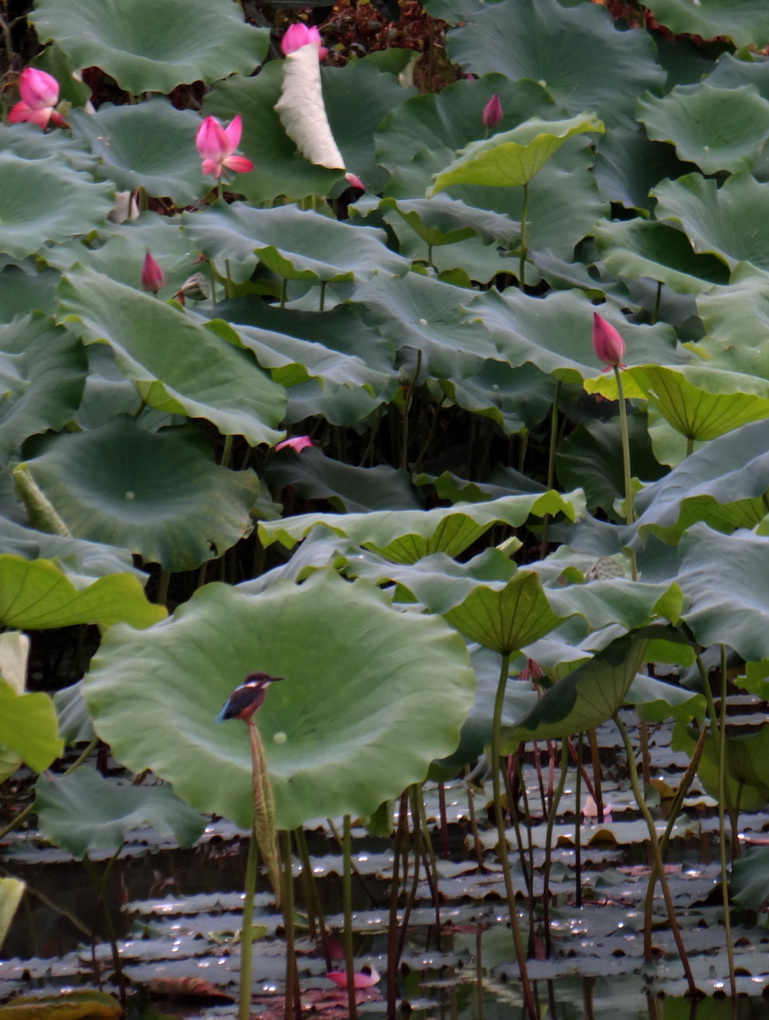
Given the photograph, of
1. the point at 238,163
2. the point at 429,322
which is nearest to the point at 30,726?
the point at 429,322

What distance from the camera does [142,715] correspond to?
1.22m

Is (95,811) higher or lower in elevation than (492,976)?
higher

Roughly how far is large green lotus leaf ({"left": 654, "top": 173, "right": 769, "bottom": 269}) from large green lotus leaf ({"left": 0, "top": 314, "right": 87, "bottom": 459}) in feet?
5.12

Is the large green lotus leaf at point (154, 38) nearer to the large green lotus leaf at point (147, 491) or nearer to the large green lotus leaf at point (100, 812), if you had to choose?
the large green lotus leaf at point (147, 491)

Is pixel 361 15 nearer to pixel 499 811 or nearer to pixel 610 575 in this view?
pixel 610 575

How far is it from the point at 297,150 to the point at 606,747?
191 cm

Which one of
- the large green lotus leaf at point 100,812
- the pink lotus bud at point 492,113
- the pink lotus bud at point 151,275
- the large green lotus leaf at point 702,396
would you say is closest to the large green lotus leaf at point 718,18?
the pink lotus bud at point 492,113

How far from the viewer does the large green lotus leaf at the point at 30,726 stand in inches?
48.3

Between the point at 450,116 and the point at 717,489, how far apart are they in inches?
92.6

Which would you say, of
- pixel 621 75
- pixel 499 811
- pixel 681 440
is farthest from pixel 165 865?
pixel 621 75

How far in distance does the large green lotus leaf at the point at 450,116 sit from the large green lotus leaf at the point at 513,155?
2.01 ft

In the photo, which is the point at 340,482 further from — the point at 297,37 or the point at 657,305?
the point at 297,37

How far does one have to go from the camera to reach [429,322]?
9.34 ft

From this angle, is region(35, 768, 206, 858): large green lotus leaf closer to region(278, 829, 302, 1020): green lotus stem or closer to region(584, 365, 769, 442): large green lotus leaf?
region(278, 829, 302, 1020): green lotus stem
